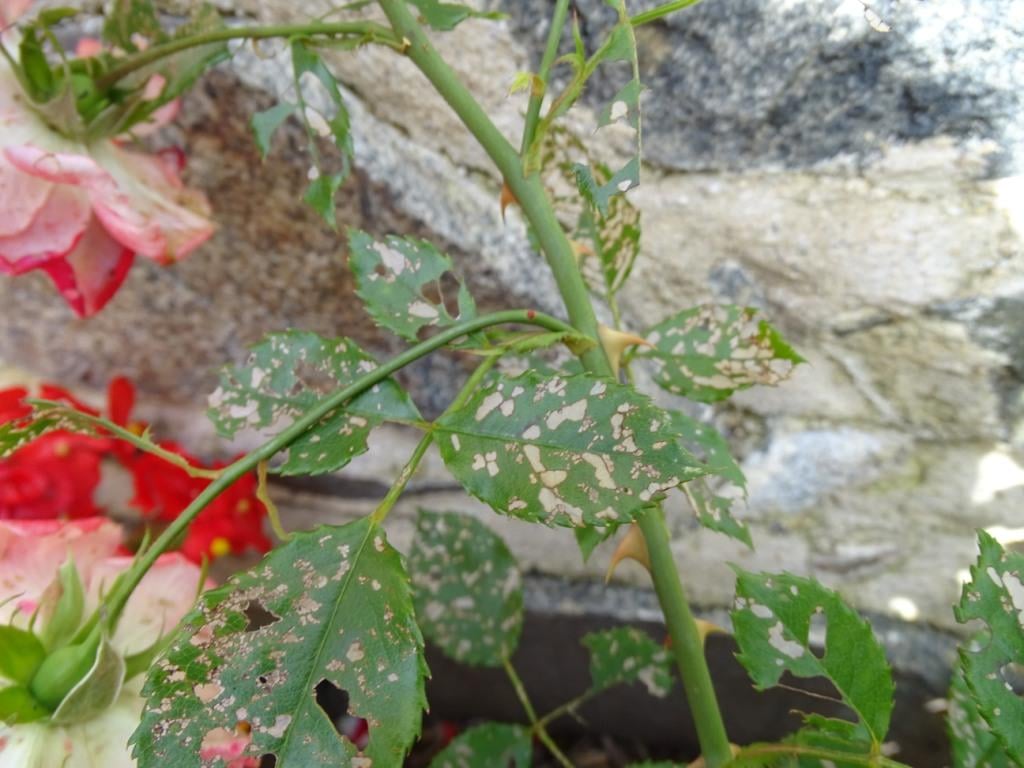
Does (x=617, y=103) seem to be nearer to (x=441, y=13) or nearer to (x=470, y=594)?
(x=441, y=13)

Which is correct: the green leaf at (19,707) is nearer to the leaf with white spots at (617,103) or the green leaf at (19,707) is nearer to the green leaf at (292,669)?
the green leaf at (292,669)

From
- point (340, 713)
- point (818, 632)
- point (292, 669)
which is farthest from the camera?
point (340, 713)

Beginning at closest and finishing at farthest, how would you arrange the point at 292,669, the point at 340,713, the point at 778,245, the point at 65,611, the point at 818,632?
1. the point at 292,669
2. the point at 65,611
3. the point at 778,245
4. the point at 818,632
5. the point at 340,713

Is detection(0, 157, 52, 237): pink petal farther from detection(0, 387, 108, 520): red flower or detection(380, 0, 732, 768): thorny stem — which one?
detection(0, 387, 108, 520): red flower

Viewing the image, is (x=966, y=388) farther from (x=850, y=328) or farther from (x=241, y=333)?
(x=241, y=333)

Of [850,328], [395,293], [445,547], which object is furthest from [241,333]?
[850,328]

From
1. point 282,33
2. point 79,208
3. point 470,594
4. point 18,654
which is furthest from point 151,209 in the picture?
point 470,594

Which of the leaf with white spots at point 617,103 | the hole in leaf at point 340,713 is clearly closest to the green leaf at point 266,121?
the leaf with white spots at point 617,103

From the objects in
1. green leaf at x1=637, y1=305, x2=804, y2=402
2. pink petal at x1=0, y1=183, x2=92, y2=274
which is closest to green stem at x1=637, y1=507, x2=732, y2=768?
green leaf at x1=637, y1=305, x2=804, y2=402
